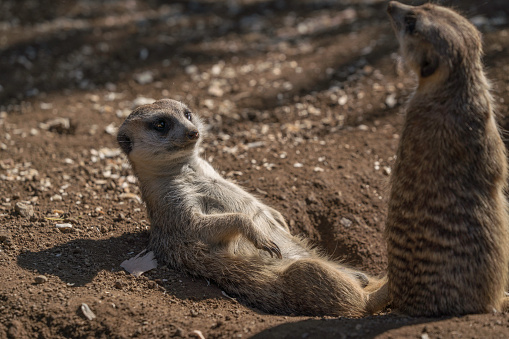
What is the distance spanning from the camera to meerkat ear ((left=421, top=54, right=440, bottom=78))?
2566 mm

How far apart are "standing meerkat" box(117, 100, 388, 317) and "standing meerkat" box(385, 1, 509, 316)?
50 centimetres

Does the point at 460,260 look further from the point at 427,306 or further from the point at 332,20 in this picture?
the point at 332,20

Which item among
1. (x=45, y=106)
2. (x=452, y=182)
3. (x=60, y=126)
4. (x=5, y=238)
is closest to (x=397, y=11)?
(x=452, y=182)

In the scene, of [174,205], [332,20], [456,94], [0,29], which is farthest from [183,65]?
[456,94]

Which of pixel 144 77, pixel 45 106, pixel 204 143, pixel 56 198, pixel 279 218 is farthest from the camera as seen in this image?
pixel 144 77

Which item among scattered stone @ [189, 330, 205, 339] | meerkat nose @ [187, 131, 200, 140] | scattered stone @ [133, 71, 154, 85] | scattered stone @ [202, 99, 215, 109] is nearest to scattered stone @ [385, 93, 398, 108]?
scattered stone @ [202, 99, 215, 109]

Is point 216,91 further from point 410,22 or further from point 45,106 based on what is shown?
point 410,22

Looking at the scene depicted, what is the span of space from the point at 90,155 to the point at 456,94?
10.9ft

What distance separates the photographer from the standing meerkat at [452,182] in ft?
8.39

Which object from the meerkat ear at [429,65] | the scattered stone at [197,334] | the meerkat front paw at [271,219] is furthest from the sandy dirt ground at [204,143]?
the meerkat ear at [429,65]

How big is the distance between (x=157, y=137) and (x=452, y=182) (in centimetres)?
187

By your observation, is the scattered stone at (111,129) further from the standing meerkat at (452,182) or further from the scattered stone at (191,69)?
the standing meerkat at (452,182)

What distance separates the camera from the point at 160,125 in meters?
3.51

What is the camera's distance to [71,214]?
3.77 metres
